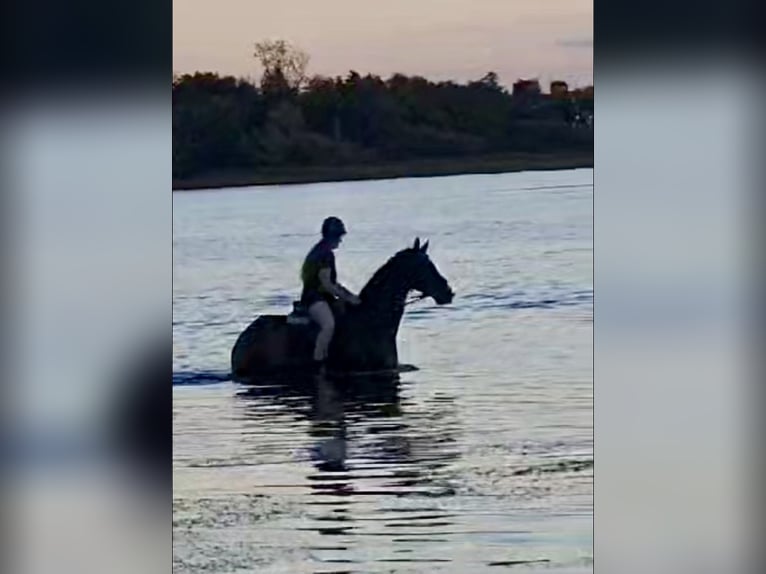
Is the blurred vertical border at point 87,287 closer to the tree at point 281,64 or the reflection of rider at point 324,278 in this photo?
the tree at point 281,64

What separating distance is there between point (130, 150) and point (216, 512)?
0.93 m

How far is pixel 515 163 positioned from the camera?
3.24m

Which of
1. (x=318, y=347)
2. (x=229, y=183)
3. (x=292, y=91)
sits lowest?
(x=318, y=347)

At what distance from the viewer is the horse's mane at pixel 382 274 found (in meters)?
3.24

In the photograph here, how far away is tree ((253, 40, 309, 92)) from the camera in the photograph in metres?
3.27

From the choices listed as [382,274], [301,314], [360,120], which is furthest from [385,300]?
[360,120]

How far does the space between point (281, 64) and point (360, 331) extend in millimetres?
685

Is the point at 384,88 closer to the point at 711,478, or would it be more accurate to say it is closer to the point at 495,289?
the point at 495,289

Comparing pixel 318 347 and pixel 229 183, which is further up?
pixel 229 183

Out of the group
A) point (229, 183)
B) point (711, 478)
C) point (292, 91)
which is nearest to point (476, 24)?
point (292, 91)

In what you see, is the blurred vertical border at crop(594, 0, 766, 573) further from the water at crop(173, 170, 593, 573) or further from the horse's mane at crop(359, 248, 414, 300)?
the horse's mane at crop(359, 248, 414, 300)

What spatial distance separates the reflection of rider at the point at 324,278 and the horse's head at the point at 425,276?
0.50 ft

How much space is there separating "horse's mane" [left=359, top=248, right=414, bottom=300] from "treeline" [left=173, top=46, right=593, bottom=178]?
0.24 meters

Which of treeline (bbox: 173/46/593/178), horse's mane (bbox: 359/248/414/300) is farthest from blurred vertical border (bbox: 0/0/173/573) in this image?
horse's mane (bbox: 359/248/414/300)
